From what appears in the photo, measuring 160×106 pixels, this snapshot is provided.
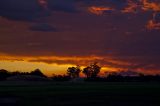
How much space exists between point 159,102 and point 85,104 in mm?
7212

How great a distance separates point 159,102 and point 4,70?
92.8 metres

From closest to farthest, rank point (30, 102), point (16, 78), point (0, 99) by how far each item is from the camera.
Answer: point (30, 102) < point (0, 99) < point (16, 78)

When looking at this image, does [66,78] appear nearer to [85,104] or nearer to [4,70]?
[4,70]

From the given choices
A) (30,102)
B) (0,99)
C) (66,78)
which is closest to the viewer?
(30,102)

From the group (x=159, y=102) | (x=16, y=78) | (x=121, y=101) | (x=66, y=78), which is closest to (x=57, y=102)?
(x=121, y=101)

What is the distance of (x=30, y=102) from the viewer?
45406 mm

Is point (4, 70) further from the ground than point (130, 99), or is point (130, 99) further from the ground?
point (4, 70)

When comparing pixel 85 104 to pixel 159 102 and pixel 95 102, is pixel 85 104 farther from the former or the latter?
pixel 159 102

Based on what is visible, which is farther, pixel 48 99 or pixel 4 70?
pixel 4 70

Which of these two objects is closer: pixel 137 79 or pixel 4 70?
pixel 137 79

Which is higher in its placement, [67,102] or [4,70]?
[4,70]

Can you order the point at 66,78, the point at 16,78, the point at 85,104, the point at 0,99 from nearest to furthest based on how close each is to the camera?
the point at 85,104 < the point at 0,99 < the point at 16,78 < the point at 66,78

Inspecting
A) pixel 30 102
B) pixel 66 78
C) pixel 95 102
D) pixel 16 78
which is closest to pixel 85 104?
pixel 95 102

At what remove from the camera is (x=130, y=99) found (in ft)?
157
